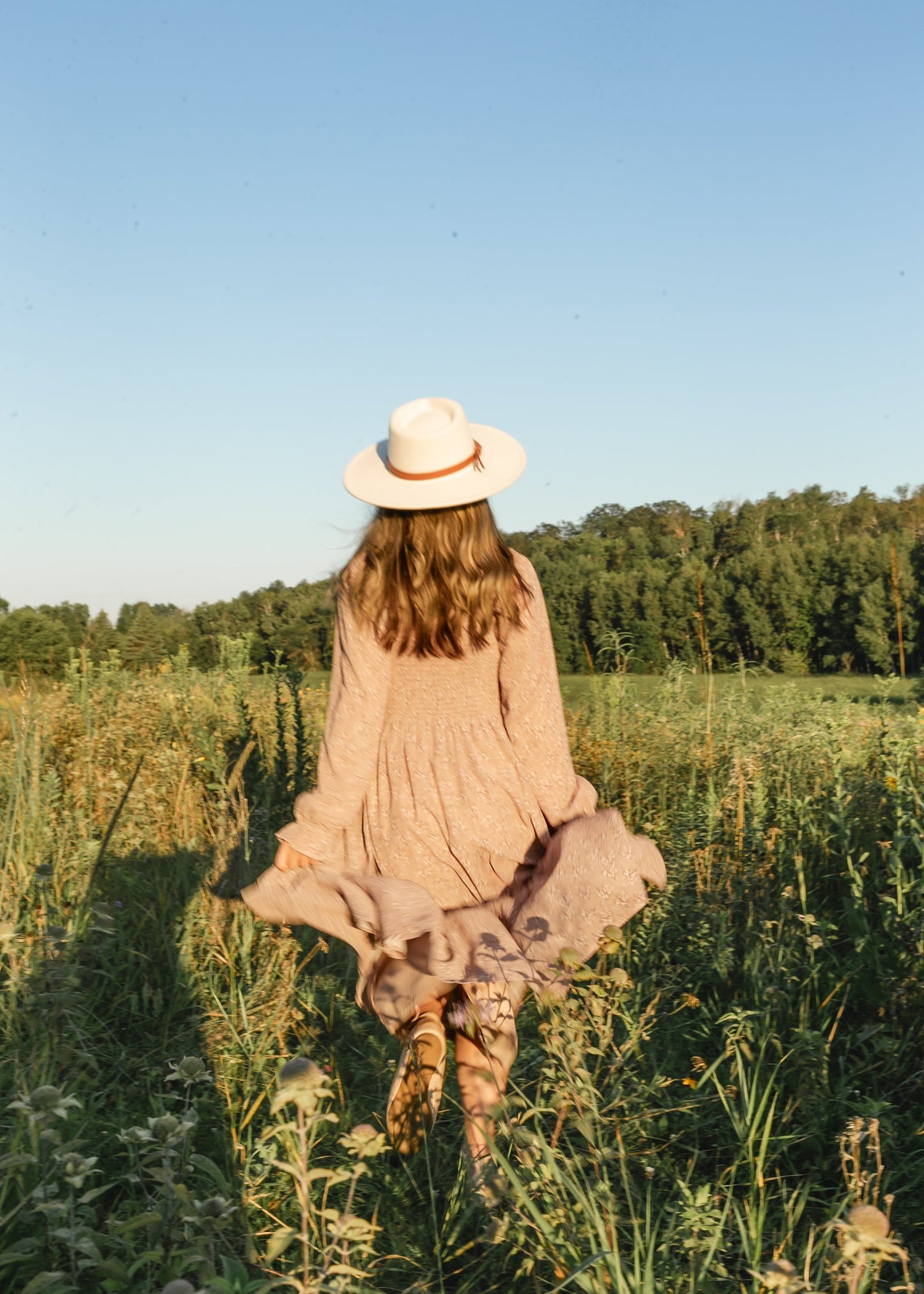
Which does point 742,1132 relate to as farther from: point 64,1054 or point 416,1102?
point 64,1054

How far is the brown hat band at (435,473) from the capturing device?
247 cm

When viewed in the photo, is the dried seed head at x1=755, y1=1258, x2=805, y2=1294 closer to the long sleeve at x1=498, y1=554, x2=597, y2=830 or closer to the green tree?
the long sleeve at x1=498, y1=554, x2=597, y2=830

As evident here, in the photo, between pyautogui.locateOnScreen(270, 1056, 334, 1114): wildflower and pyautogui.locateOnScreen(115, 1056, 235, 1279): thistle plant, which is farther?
pyautogui.locateOnScreen(115, 1056, 235, 1279): thistle plant

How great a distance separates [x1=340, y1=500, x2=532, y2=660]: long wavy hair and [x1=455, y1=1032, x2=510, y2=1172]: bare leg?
1.01 metres

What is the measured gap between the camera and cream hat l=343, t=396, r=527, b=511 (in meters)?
2.45

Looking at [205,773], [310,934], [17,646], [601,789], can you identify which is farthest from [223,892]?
[17,646]

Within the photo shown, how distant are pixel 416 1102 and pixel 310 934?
1.72m

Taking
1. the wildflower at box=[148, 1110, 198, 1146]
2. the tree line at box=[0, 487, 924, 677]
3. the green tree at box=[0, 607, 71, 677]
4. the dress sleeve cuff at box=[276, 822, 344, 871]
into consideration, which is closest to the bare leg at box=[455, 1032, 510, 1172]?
the dress sleeve cuff at box=[276, 822, 344, 871]

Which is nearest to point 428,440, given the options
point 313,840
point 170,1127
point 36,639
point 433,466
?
point 433,466

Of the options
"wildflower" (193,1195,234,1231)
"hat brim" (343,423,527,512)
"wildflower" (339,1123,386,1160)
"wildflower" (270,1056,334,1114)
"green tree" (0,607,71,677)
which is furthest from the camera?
"green tree" (0,607,71,677)

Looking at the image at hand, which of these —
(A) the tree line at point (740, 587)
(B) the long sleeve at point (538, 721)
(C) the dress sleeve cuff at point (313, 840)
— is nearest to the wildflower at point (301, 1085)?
(C) the dress sleeve cuff at point (313, 840)

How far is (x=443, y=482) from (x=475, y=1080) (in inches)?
59.5

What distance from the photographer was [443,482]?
2461 mm

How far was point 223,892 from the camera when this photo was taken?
3.57m
